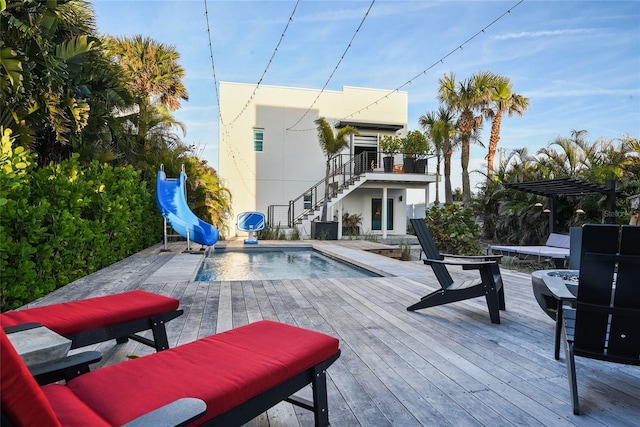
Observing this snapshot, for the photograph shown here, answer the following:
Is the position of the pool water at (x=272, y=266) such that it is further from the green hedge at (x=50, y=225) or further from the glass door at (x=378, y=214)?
the glass door at (x=378, y=214)

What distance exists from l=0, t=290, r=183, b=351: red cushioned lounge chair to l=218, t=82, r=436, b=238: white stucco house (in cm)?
1243

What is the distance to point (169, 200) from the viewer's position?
917 cm

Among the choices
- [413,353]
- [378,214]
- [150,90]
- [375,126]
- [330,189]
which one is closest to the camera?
[413,353]

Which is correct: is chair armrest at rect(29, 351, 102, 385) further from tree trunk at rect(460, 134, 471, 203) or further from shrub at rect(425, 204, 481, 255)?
tree trunk at rect(460, 134, 471, 203)

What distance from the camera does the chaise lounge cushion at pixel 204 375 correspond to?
1.22m

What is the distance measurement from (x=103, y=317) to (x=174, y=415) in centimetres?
141

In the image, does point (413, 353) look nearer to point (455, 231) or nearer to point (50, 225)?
point (50, 225)

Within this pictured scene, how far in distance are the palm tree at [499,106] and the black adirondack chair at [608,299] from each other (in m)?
17.6

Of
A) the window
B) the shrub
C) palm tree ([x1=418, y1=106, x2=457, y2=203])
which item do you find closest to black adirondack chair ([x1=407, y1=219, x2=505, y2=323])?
the shrub

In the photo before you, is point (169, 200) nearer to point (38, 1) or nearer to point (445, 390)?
point (38, 1)

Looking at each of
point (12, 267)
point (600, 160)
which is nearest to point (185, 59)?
point (12, 267)

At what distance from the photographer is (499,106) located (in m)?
18.7

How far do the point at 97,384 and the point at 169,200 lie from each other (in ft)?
27.5

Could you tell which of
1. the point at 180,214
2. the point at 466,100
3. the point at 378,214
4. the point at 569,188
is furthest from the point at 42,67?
the point at 466,100
